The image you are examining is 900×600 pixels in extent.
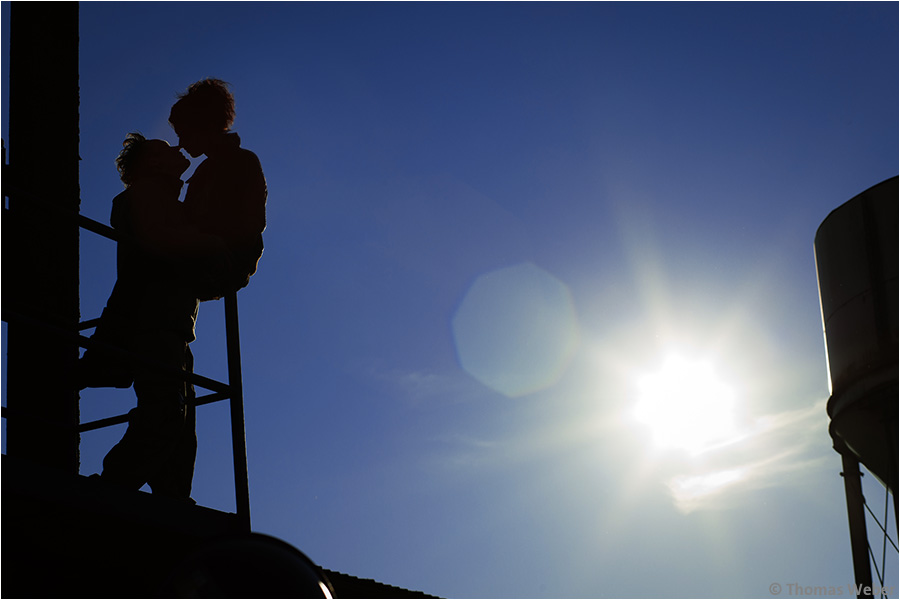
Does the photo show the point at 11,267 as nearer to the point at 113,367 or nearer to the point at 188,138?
the point at 113,367

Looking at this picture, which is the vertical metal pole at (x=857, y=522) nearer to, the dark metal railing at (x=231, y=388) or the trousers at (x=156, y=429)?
the dark metal railing at (x=231, y=388)

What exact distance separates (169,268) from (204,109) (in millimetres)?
959

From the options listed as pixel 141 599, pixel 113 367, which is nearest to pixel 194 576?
pixel 141 599

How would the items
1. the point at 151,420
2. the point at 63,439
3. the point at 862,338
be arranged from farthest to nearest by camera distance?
1. the point at 862,338
2. the point at 63,439
3. the point at 151,420

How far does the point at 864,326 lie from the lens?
12516 mm

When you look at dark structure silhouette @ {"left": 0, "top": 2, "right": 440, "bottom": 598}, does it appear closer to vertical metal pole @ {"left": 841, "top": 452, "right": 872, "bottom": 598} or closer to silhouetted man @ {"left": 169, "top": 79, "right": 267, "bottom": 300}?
silhouetted man @ {"left": 169, "top": 79, "right": 267, "bottom": 300}

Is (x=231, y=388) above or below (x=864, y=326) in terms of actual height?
below

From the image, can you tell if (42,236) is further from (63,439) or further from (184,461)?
(184,461)

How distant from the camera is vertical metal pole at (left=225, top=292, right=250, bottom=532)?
4438mm

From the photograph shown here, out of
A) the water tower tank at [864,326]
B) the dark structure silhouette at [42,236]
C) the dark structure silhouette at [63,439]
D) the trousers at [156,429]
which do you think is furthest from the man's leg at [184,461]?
the water tower tank at [864,326]

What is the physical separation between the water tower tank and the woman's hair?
9703 millimetres

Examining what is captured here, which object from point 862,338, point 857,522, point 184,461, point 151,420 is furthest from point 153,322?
point 857,522

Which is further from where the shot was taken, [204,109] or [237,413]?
[204,109]

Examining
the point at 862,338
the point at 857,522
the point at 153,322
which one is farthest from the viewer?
the point at 857,522
